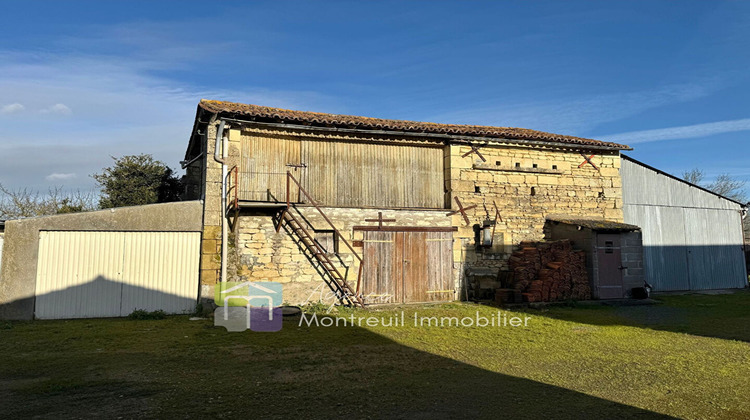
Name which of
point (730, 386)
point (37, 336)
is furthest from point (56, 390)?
point (730, 386)

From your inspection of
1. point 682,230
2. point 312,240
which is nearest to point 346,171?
point 312,240

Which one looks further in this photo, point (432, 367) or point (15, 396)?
point (432, 367)

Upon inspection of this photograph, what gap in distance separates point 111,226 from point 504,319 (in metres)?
9.06

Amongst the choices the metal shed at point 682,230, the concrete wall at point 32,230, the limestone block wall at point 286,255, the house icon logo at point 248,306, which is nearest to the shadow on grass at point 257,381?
the house icon logo at point 248,306

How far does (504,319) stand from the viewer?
9.98 m

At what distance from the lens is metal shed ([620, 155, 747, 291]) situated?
1519 cm

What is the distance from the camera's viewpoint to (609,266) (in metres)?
12.9

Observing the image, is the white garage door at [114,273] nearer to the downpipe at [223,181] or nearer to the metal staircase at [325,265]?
the downpipe at [223,181]

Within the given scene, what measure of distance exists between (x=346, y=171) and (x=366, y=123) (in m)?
1.41

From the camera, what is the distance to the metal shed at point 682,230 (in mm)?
15188

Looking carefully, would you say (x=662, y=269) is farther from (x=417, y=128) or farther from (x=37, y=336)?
(x=37, y=336)

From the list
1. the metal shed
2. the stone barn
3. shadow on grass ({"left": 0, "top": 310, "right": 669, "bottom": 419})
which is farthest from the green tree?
the metal shed

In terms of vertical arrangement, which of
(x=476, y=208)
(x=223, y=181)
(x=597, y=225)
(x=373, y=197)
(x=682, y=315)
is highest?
(x=223, y=181)

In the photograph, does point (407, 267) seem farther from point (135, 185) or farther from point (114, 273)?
point (135, 185)
